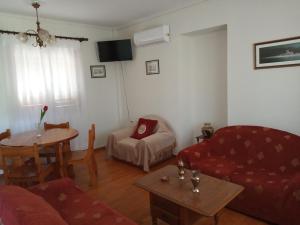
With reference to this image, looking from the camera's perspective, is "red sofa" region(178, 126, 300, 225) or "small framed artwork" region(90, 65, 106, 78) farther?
"small framed artwork" region(90, 65, 106, 78)

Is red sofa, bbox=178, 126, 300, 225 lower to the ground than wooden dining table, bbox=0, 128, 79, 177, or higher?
lower

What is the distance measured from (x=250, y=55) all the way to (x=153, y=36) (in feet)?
5.65

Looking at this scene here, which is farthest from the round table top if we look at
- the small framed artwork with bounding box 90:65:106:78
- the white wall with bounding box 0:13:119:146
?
the small framed artwork with bounding box 90:65:106:78

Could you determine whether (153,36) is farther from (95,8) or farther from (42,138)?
(42,138)

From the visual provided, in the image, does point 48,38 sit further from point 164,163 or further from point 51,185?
point 164,163

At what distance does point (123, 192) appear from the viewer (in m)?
3.01

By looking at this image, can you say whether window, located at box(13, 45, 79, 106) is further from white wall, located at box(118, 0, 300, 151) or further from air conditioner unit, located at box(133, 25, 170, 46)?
white wall, located at box(118, 0, 300, 151)

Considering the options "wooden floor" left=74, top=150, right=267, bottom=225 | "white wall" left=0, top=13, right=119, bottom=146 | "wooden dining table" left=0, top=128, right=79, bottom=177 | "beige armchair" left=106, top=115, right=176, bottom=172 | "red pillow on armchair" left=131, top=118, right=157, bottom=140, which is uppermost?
"white wall" left=0, top=13, right=119, bottom=146

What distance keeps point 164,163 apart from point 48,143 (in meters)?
1.94

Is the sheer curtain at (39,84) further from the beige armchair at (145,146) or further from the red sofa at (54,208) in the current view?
the red sofa at (54,208)

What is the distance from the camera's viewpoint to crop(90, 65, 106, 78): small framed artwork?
478cm

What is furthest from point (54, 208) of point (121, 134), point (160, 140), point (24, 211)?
point (121, 134)

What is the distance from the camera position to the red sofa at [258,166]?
2.09m

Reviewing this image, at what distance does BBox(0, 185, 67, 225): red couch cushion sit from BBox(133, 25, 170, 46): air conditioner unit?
3170 mm
